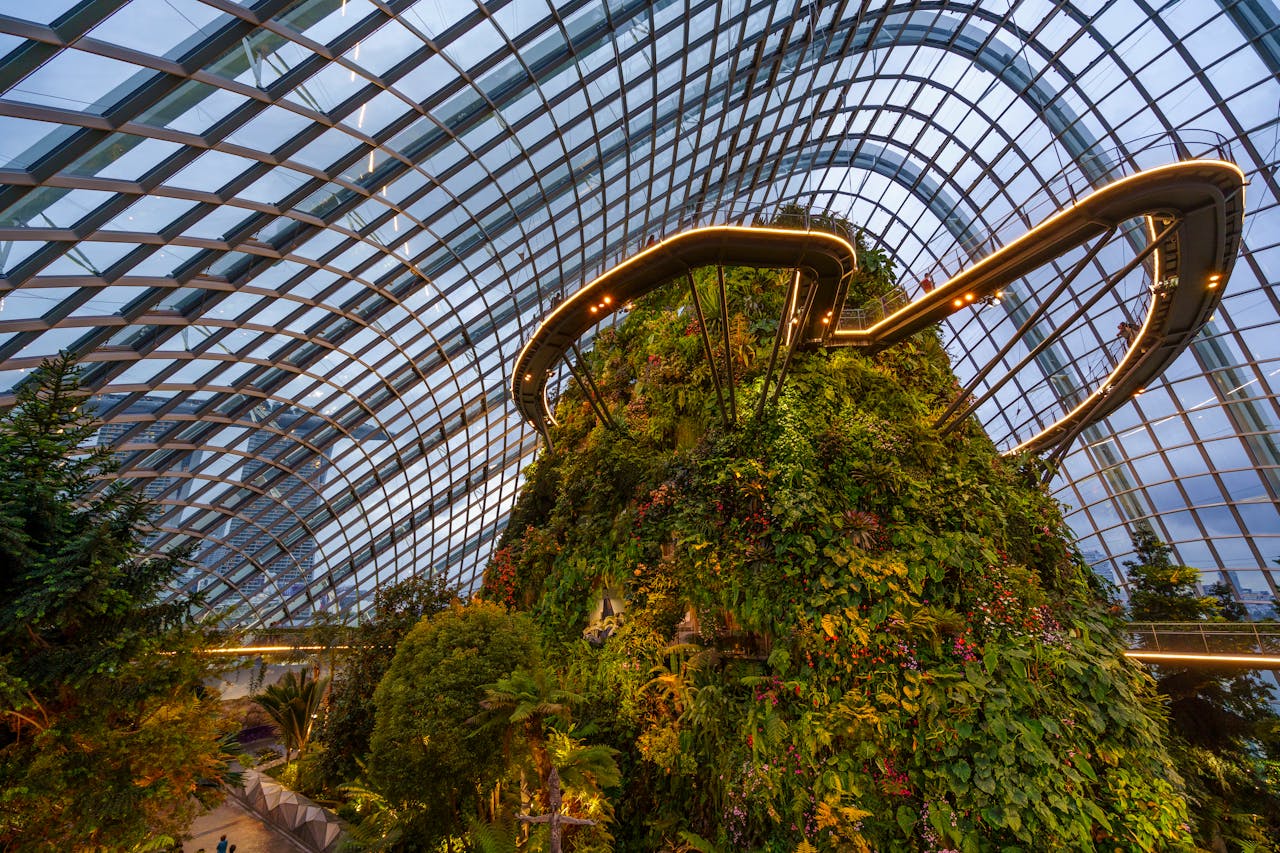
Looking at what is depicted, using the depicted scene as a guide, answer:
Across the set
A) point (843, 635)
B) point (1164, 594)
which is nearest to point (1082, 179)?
point (843, 635)

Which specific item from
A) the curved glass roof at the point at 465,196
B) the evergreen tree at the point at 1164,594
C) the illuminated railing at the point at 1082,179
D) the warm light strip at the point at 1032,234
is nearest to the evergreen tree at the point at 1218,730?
the evergreen tree at the point at 1164,594

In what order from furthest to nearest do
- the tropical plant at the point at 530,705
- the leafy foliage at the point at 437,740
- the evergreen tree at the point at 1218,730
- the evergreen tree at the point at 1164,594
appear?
the evergreen tree at the point at 1164,594
the evergreen tree at the point at 1218,730
the leafy foliage at the point at 437,740
the tropical plant at the point at 530,705

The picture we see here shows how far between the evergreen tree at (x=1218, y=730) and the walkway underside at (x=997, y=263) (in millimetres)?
8766

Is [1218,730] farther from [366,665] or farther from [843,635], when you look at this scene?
[366,665]

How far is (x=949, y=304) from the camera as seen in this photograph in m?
12.8

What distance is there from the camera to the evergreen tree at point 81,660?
5199mm

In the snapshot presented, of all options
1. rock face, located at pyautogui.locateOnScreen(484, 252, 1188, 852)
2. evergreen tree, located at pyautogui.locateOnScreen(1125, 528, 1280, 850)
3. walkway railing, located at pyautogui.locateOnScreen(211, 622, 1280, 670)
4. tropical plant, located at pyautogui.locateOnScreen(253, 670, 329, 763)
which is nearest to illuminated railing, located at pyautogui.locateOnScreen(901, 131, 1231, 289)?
rock face, located at pyautogui.locateOnScreen(484, 252, 1188, 852)

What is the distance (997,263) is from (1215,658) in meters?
11.3

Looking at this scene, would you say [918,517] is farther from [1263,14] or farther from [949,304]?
[1263,14]

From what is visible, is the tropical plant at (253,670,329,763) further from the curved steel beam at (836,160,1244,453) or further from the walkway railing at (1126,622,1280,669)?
the walkway railing at (1126,622,1280,669)

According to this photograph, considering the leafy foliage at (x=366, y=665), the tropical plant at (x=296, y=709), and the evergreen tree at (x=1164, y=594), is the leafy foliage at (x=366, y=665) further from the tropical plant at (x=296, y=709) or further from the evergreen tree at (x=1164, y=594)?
the evergreen tree at (x=1164, y=594)

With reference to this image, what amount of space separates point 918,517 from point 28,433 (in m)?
13.0

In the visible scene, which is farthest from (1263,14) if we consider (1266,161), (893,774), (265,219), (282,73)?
(265,219)

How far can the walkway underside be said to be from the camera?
10211mm
